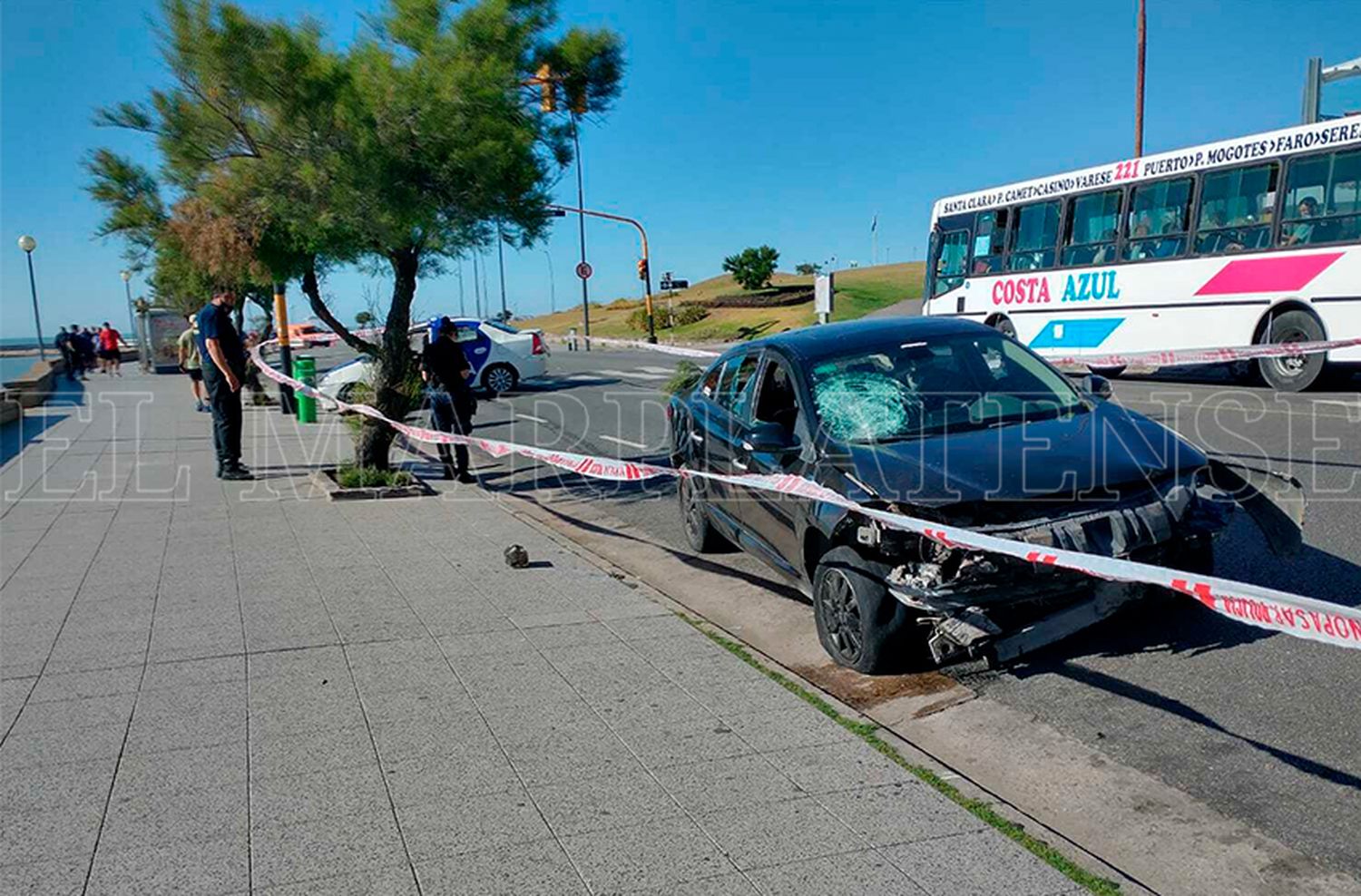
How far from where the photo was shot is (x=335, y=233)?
9.28 m

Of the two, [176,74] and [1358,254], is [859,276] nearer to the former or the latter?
[1358,254]

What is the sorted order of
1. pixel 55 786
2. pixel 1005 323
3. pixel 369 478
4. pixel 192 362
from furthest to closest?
pixel 1005 323, pixel 192 362, pixel 369 478, pixel 55 786

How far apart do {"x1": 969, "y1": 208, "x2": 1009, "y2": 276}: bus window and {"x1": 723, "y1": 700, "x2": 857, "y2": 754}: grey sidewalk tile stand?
54.6 ft

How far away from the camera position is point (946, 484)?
473 centimetres

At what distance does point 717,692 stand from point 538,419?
41.7 ft

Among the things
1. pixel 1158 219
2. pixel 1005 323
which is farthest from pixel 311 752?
pixel 1005 323

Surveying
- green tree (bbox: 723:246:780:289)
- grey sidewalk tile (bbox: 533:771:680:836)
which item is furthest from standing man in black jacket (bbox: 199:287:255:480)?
green tree (bbox: 723:246:780:289)

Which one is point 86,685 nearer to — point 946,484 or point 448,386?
point 946,484

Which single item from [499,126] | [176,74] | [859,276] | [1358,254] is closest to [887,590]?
[499,126]

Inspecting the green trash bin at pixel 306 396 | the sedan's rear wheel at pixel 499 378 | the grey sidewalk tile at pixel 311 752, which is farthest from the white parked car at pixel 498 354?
the grey sidewalk tile at pixel 311 752

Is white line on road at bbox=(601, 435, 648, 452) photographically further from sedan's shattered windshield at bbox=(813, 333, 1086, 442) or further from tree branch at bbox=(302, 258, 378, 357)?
sedan's shattered windshield at bbox=(813, 333, 1086, 442)

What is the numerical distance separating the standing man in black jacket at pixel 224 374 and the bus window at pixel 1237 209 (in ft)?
44.3

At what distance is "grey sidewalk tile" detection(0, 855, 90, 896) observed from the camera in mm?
3248

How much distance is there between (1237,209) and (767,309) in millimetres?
37583
